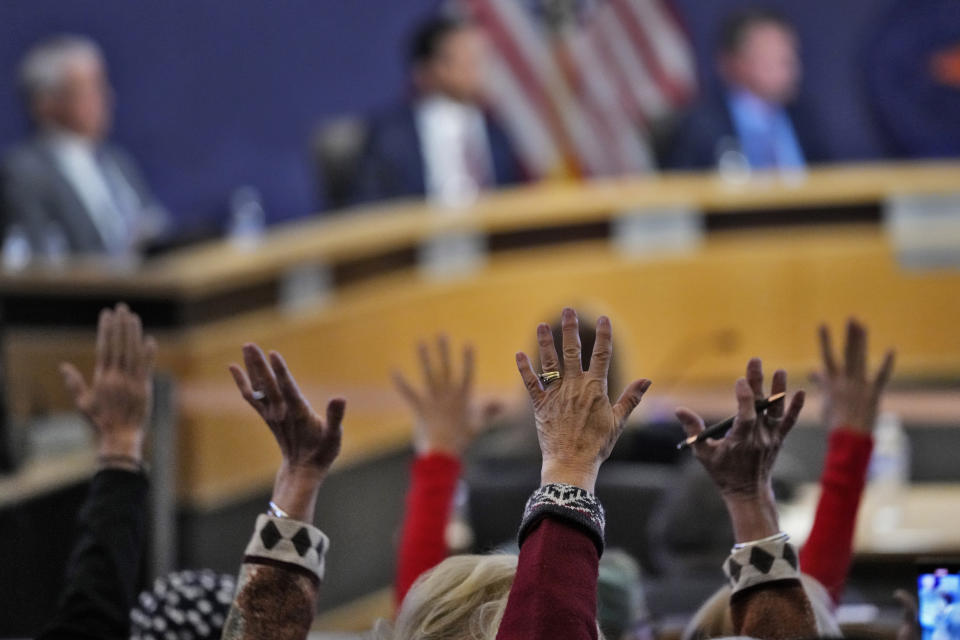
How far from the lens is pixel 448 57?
306 inches

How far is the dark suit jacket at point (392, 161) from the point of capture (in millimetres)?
7391

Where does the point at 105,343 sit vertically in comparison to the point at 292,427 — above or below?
above

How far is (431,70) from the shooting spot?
7.87 m

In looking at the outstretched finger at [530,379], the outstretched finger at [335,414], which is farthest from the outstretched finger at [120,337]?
the outstretched finger at [530,379]

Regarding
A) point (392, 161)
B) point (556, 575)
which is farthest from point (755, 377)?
point (392, 161)

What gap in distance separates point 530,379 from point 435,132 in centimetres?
618

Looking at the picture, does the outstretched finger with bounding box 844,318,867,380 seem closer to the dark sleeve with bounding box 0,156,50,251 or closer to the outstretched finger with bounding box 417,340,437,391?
the outstretched finger with bounding box 417,340,437,391

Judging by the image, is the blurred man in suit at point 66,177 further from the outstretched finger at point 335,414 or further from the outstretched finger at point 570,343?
the outstretched finger at point 570,343

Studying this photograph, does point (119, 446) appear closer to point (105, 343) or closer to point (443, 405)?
point (105, 343)

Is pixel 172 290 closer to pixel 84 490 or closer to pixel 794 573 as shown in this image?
pixel 84 490

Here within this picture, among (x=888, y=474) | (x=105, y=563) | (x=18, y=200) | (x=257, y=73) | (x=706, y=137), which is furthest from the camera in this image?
(x=257, y=73)

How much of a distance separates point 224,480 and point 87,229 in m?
1.91

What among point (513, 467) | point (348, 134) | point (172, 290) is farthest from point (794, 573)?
point (348, 134)

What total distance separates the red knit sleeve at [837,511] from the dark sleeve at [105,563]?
1.02 metres
